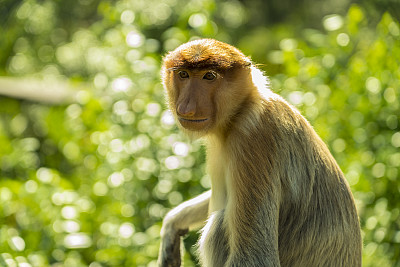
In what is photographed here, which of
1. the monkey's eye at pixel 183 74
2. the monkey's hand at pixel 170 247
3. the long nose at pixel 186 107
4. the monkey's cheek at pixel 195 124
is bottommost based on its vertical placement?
the monkey's hand at pixel 170 247

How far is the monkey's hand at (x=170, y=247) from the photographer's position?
3953mm

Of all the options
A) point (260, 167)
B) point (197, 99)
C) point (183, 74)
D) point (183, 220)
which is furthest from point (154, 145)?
point (260, 167)

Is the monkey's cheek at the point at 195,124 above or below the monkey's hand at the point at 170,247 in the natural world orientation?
above

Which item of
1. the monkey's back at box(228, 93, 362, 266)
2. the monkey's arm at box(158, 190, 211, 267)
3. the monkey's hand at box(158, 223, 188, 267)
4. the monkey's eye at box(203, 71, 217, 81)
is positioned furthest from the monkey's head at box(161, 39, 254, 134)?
the monkey's hand at box(158, 223, 188, 267)

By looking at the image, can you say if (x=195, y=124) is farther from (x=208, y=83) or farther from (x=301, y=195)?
(x=301, y=195)

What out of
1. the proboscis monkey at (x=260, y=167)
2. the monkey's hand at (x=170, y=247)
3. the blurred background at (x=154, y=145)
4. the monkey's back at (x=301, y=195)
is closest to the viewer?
the proboscis monkey at (x=260, y=167)

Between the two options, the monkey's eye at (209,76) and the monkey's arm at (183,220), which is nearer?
the monkey's eye at (209,76)

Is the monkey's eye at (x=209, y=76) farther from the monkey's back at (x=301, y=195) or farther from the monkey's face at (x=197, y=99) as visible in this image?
the monkey's back at (x=301, y=195)

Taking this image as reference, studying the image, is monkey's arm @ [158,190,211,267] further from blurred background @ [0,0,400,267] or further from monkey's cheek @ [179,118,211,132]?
blurred background @ [0,0,400,267]

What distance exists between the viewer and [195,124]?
3.29m

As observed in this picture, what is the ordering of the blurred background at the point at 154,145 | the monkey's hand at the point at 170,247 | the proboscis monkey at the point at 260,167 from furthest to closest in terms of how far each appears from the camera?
the blurred background at the point at 154,145 → the monkey's hand at the point at 170,247 → the proboscis monkey at the point at 260,167

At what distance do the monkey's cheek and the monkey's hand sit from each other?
100 cm

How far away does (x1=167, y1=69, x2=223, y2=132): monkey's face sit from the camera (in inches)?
129

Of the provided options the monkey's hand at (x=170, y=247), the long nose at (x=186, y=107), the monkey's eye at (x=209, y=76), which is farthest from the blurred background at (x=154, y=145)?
the long nose at (x=186, y=107)
